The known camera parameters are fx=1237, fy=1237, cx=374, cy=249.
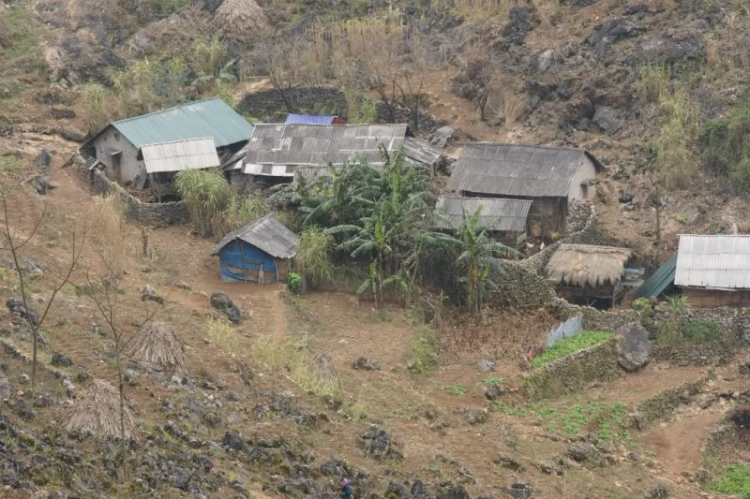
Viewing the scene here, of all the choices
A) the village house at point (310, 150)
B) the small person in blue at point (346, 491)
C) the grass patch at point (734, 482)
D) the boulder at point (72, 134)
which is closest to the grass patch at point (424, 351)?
the grass patch at point (734, 482)

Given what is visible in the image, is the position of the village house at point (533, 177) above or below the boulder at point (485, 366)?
above

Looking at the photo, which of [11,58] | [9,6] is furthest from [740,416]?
[9,6]

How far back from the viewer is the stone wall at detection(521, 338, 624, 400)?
84.4 ft

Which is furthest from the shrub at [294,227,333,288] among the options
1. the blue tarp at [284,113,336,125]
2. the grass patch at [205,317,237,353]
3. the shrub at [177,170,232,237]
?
the blue tarp at [284,113,336,125]

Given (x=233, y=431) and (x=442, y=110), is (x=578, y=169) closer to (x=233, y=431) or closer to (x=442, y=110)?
(x=442, y=110)

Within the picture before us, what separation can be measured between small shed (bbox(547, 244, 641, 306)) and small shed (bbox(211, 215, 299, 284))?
6270 mm

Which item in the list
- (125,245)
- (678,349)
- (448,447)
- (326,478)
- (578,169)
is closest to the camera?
(326,478)

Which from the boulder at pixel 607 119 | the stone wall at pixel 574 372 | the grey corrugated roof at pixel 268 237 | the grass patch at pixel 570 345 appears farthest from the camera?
the boulder at pixel 607 119

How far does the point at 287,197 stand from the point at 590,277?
8042 mm

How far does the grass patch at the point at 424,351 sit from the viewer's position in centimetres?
2615

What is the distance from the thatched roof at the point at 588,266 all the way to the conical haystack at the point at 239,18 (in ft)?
63.3

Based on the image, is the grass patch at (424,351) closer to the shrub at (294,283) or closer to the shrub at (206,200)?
the shrub at (294,283)

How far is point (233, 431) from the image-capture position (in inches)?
763

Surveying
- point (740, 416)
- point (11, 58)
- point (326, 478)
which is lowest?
point (740, 416)
